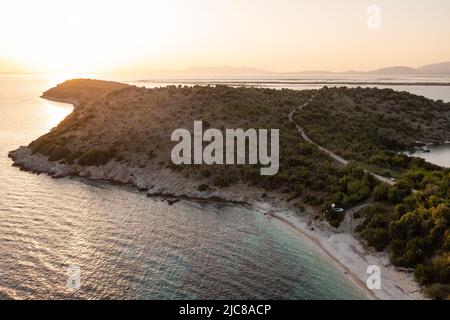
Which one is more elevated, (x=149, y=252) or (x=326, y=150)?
(x=326, y=150)

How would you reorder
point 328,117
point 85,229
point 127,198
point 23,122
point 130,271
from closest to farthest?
1. point 130,271
2. point 85,229
3. point 127,198
4. point 328,117
5. point 23,122

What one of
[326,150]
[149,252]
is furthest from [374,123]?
[149,252]

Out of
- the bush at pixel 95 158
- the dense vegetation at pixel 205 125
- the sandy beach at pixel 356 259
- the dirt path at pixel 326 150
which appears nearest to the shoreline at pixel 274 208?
the sandy beach at pixel 356 259

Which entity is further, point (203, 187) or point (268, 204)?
point (203, 187)

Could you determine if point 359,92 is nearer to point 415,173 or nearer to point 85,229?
point 415,173

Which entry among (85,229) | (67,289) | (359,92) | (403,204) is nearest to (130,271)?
(67,289)

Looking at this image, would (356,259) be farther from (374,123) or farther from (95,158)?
(374,123)
